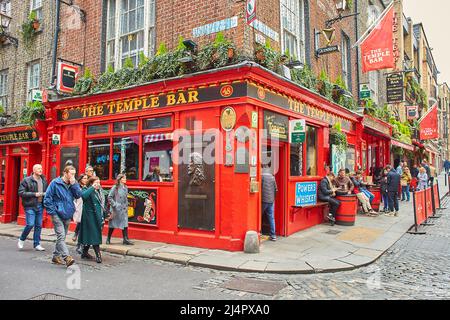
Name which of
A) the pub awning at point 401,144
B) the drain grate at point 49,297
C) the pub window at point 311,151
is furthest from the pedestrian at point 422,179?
the drain grate at point 49,297

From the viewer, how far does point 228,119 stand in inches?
302

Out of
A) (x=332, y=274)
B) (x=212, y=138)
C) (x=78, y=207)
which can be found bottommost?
(x=332, y=274)

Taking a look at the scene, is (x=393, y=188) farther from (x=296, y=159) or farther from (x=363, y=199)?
(x=296, y=159)

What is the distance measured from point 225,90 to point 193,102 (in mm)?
941

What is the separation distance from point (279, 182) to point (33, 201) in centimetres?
641

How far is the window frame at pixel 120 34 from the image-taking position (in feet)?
32.6

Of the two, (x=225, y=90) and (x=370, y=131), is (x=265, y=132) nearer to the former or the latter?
(x=225, y=90)

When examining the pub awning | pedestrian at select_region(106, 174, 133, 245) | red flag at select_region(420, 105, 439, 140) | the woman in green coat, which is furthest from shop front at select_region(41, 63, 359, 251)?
red flag at select_region(420, 105, 439, 140)

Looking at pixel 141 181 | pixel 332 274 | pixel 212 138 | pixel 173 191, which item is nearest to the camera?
pixel 332 274

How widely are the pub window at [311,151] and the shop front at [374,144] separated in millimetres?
4495

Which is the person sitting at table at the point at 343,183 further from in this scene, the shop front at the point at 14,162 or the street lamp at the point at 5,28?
the street lamp at the point at 5,28

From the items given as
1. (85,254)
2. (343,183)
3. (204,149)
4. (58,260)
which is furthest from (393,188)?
(58,260)
